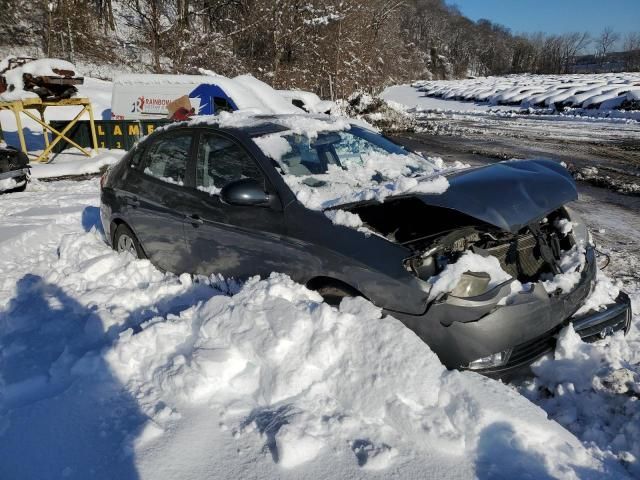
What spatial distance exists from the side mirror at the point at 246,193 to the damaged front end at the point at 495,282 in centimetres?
66

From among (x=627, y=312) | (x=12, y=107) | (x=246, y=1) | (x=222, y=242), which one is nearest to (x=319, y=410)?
(x=222, y=242)

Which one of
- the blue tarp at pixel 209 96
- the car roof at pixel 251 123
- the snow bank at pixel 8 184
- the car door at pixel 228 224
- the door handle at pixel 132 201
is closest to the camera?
the car door at pixel 228 224

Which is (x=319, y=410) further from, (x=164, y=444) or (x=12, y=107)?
(x=12, y=107)

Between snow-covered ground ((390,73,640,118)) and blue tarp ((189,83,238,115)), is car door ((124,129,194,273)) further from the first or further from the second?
snow-covered ground ((390,73,640,118))

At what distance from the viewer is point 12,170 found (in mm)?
8914

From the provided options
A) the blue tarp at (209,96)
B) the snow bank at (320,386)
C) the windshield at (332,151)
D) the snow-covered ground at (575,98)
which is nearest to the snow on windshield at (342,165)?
the windshield at (332,151)

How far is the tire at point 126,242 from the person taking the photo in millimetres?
4742

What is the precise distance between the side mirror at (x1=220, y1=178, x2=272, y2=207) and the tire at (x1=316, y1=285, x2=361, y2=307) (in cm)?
73

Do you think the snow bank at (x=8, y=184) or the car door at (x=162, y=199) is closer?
→ the car door at (x=162, y=199)

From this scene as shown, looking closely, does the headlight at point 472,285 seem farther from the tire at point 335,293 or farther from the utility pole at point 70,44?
the utility pole at point 70,44

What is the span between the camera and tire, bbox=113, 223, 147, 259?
4.74 meters

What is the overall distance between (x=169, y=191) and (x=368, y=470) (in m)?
2.95

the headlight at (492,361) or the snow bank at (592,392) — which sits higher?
the headlight at (492,361)

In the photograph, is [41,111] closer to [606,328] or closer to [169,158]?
[169,158]
